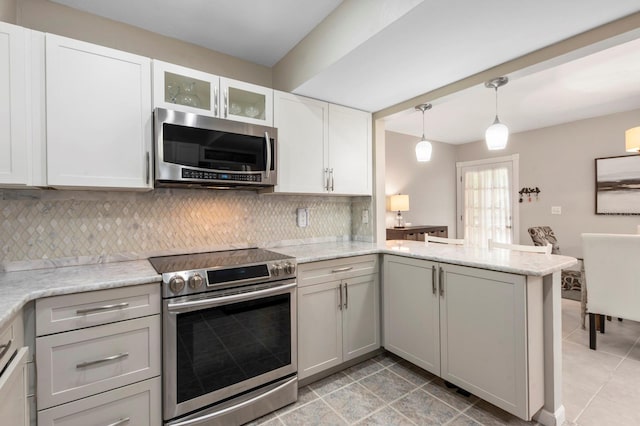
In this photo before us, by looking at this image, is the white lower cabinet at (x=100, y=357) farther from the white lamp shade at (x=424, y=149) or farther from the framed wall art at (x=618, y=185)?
the framed wall art at (x=618, y=185)

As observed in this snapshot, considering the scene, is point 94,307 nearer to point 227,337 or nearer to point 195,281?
point 195,281

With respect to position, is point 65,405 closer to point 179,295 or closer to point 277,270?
point 179,295

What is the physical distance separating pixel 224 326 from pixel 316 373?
85 centimetres

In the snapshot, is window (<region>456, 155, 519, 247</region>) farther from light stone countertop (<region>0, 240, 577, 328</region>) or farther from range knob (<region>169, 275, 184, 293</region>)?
range knob (<region>169, 275, 184, 293</region>)

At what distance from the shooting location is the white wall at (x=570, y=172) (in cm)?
413

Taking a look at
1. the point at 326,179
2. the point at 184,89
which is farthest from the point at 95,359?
the point at 326,179

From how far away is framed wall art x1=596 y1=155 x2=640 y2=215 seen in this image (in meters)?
3.96

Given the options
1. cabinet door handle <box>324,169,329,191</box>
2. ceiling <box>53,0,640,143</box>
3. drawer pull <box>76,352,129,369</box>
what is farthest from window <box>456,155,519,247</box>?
drawer pull <box>76,352,129,369</box>

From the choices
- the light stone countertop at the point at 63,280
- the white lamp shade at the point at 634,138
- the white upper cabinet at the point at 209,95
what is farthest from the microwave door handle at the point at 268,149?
the white lamp shade at the point at 634,138

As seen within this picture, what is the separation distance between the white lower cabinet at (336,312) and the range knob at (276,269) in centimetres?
20

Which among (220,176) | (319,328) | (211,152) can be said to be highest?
(211,152)

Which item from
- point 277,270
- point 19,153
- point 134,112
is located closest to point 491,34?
point 277,270

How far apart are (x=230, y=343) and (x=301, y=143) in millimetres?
1545

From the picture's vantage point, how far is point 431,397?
200 centimetres
